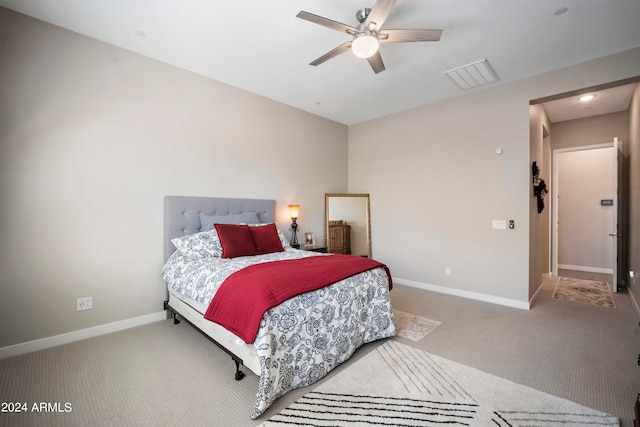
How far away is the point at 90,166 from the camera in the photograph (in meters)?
2.81

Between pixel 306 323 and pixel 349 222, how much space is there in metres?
3.43

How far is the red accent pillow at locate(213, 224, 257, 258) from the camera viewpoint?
311 centimetres

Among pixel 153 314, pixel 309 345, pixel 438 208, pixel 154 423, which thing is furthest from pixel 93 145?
pixel 438 208

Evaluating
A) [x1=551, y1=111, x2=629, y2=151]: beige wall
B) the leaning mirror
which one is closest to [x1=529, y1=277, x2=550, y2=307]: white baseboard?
the leaning mirror

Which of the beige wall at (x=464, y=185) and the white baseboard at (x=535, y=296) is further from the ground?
the beige wall at (x=464, y=185)

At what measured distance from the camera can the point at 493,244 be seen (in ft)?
12.9

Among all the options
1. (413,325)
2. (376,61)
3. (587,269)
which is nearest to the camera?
(376,61)

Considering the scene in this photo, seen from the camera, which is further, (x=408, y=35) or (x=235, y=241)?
(x=235, y=241)

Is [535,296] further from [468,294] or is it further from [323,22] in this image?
[323,22]

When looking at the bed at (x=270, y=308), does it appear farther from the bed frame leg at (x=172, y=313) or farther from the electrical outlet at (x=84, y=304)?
the electrical outlet at (x=84, y=304)

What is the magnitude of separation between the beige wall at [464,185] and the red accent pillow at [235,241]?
9.03 ft

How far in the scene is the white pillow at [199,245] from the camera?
121 inches

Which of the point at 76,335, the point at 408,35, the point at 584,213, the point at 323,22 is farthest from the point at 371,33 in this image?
the point at 584,213

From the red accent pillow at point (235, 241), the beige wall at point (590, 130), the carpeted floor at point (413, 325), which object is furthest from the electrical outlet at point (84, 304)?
the beige wall at point (590, 130)
